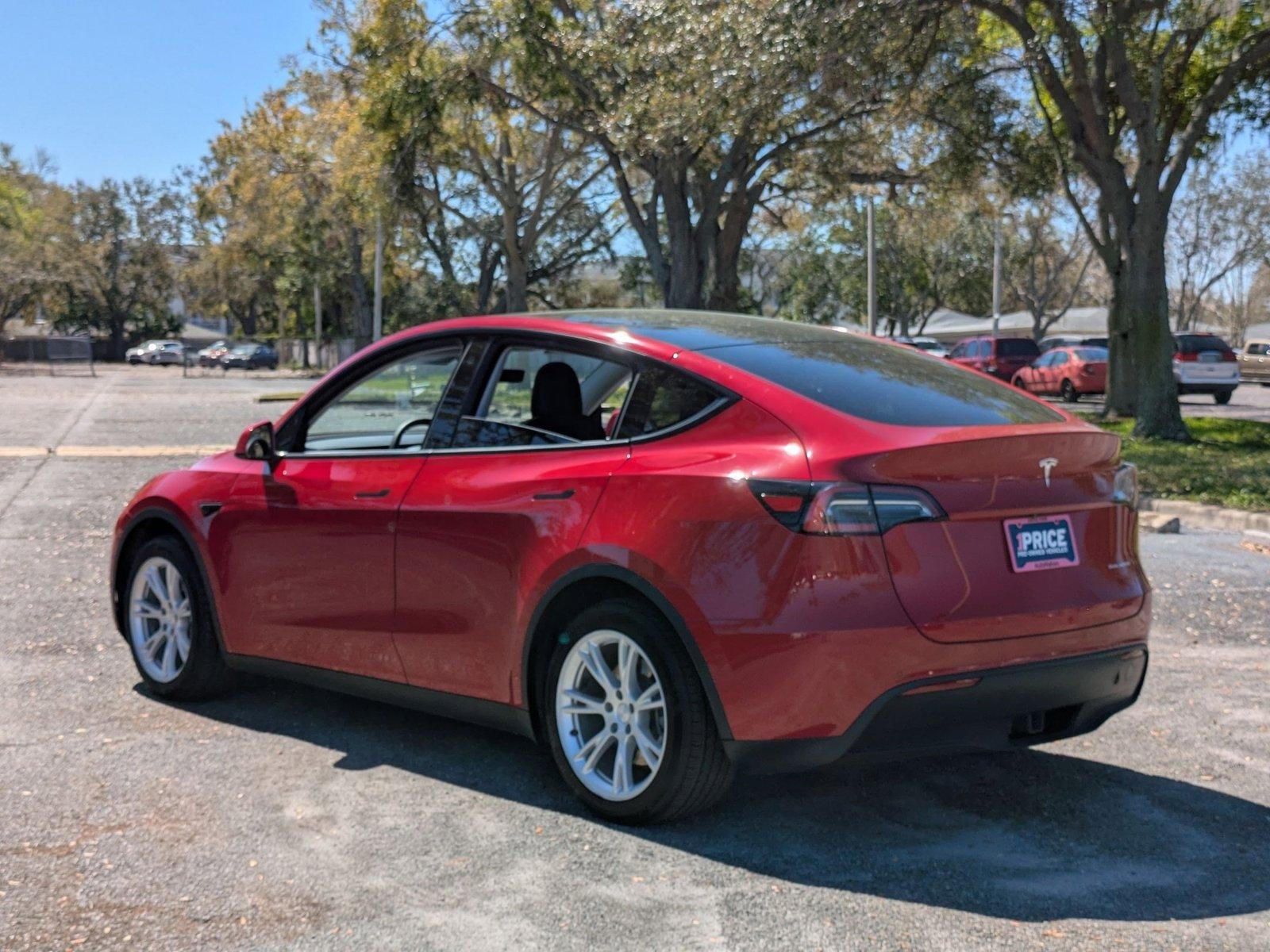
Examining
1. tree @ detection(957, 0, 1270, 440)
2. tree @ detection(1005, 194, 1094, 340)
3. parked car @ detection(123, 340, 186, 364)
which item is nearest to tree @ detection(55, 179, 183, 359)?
parked car @ detection(123, 340, 186, 364)

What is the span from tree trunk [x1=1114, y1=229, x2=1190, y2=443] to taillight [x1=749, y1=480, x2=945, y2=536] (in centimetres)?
1839

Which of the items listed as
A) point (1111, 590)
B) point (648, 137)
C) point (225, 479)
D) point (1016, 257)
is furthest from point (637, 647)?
point (1016, 257)

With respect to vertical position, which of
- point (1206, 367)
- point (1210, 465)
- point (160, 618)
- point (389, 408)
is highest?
point (389, 408)

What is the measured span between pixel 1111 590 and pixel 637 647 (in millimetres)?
1448

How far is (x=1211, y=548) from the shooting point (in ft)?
37.5

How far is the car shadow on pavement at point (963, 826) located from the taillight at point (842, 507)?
0.70m

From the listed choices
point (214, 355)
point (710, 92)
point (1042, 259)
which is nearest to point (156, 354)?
point (214, 355)

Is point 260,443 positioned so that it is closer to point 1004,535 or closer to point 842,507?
point 842,507

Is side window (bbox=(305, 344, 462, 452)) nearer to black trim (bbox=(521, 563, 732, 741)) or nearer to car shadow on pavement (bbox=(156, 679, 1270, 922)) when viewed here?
black trim (bbox=(521, 563, 732, 741))

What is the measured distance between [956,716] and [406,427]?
7.57ft

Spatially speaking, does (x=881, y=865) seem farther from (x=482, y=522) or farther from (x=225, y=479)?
(x=225, y=479)

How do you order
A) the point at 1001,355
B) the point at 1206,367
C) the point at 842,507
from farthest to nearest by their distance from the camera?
the point at 1001,355 < the point at 1206,367 < the point at 842,507

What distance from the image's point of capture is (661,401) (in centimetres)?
470

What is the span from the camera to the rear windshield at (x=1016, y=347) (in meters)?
43.0
